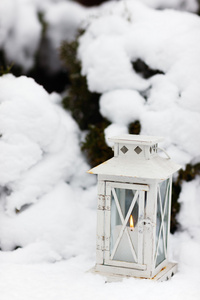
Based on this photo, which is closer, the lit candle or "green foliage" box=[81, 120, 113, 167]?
the lit candle

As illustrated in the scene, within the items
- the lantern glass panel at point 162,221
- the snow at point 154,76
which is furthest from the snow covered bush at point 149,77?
the lantern glass panel at point 162,221

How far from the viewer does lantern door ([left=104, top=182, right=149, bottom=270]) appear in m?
2.34

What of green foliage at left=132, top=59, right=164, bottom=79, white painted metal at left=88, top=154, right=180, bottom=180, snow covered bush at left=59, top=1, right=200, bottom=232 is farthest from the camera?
green foliage at left=132, top=59, right=164, bottom=79

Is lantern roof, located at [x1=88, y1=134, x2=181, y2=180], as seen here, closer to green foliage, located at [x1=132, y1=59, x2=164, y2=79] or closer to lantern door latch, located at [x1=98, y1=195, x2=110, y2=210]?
lantern door latch, located at [x1=98, y1=195, x2=110, y2=210]

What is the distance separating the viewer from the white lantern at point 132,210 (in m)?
2.32

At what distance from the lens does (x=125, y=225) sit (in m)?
2.38

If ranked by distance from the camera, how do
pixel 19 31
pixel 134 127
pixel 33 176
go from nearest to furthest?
pixel 33 176 < pixel 134 127 < pixel 19 31

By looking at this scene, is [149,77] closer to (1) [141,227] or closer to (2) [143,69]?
(2) [143,69]

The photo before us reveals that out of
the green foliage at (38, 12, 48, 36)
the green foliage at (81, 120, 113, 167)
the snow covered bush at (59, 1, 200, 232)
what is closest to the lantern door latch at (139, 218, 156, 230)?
the snow covered bush at (59, 1, 200, 232)

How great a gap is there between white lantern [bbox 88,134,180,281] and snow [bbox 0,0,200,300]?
0.43ft

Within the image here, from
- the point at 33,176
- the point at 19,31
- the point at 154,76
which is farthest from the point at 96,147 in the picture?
the point at 19,31

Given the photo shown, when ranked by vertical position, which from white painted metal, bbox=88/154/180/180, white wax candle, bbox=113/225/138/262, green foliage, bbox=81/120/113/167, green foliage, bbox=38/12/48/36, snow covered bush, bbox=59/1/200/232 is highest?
green foliage, bbox=38/12/48/36

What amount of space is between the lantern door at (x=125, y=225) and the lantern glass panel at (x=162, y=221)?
109 mm

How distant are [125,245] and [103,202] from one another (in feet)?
0.81
